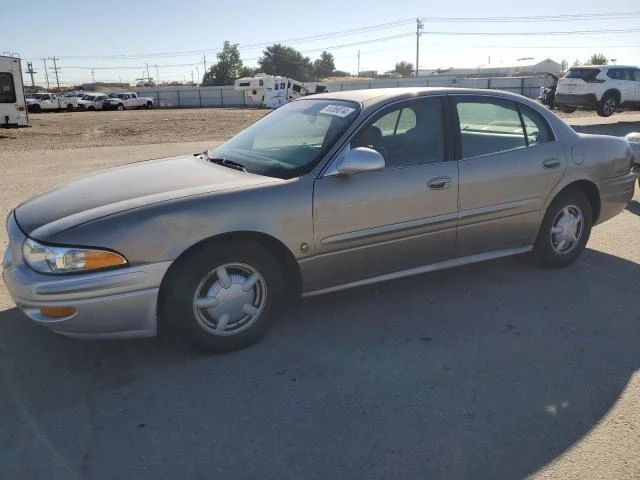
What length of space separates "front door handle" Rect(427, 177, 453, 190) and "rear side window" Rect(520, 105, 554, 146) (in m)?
1.02

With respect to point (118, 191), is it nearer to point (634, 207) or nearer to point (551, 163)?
point (551, 163)

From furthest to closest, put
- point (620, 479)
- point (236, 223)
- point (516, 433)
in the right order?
point (236, 223), point (516, 433), point (620, 479)

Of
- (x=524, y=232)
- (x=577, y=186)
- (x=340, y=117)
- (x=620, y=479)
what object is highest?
(x=340, y=117)

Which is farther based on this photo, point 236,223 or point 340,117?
point 340,117

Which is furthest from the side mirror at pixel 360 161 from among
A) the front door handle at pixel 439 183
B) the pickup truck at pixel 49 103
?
the pickup truck at pixel 49 103

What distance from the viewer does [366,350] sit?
3.50 metres

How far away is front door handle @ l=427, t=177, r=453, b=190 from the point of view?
13.0 ft

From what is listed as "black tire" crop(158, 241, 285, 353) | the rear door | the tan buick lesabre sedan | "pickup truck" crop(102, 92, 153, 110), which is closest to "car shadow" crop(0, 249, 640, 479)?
"black tire" crop(158, 241, 285, 353)

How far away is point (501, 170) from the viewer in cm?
430

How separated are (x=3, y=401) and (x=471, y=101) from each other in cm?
368

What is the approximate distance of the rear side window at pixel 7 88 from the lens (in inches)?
911

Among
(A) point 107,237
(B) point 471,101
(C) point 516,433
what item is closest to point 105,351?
(A) point 107,237

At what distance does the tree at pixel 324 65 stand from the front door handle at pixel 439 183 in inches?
4693

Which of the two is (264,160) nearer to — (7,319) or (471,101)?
(471,101)
